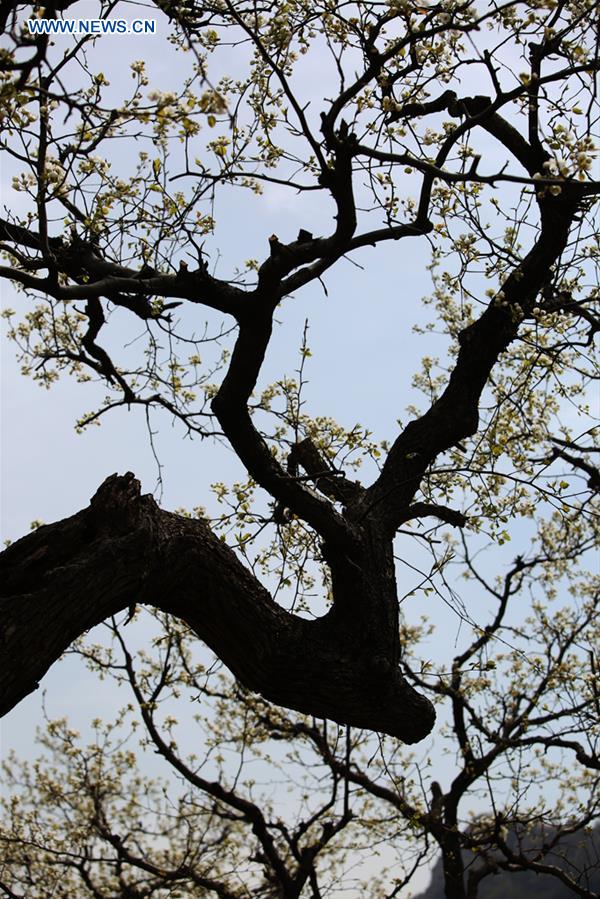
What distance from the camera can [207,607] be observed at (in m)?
6.17

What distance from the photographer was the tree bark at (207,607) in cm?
521

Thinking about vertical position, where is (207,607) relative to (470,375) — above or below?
below

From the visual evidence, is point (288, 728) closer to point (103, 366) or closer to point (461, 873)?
point (461, 873)

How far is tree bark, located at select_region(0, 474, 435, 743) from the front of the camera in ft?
17.1

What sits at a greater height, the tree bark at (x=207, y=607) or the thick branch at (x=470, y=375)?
the thick branch at (x=470, y=375)

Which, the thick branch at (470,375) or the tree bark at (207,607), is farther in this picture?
the thick branch at (470,375)

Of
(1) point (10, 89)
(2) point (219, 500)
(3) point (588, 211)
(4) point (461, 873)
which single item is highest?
(3) point (588, 211)

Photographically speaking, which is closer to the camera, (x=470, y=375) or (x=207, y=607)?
(x=207, y=607)

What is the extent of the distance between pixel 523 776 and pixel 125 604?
24.8ft

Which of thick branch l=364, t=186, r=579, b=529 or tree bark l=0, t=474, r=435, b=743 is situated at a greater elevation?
thick branch l=364, t=186, r=579, b=529

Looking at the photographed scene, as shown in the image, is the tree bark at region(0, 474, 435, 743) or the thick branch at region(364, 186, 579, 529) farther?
the thick branch at region(364, 186, 579, 529)

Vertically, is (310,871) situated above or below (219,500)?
below

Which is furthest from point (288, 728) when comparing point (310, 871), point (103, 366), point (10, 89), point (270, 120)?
point (10, 89)

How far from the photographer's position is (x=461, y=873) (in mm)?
11922
